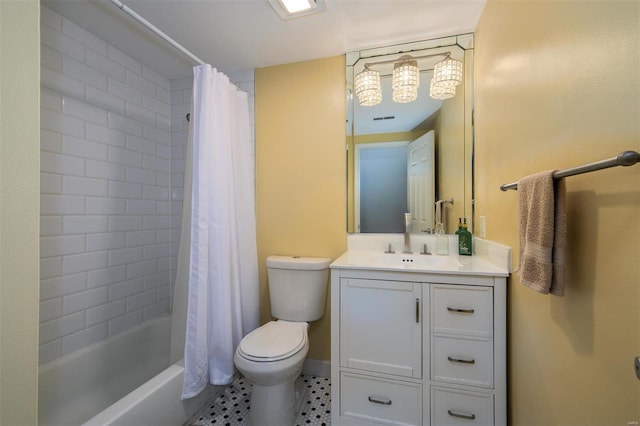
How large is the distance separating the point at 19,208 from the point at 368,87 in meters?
1.77

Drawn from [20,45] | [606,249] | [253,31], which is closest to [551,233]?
[606,249]

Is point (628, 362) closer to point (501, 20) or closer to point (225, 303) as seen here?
point (501, 20)

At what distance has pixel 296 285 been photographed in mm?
1732

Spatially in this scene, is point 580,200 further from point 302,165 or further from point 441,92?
point 302,165

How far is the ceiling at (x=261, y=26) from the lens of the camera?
4.67ft

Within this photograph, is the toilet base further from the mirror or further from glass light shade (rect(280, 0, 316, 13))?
glass light shade (rect(280, 0, 316, 13))

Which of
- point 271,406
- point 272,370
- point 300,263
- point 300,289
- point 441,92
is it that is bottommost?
point 271,406

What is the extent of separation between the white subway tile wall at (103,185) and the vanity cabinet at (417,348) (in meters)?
1.51

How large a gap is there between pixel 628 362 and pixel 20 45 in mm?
1575

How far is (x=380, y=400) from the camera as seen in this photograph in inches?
50.6

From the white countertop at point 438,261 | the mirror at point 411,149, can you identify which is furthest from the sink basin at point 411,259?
the mirror at point 411,149

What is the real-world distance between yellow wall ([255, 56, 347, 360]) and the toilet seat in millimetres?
405

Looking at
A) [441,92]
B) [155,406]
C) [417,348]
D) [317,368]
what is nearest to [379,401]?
[417,348]

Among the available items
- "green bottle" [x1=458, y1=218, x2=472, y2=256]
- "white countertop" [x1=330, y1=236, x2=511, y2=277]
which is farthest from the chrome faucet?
"green bottle" [x1=458, y1=218, x2=472, y2=256]
